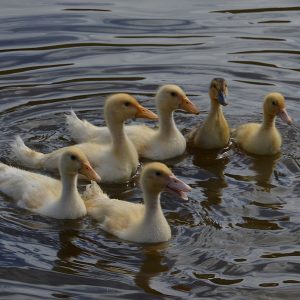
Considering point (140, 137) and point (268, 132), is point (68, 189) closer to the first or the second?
point (140, 137)

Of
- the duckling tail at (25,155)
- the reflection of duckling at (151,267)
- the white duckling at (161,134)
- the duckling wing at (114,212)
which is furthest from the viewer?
the white duckling at (161,134)

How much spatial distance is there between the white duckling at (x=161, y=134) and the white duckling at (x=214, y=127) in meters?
0.23

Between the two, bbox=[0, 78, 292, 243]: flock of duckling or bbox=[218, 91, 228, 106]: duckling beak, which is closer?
bbox=[0, 78, 292, 243]: flock of duckling

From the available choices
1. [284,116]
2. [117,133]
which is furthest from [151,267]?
[284,116]

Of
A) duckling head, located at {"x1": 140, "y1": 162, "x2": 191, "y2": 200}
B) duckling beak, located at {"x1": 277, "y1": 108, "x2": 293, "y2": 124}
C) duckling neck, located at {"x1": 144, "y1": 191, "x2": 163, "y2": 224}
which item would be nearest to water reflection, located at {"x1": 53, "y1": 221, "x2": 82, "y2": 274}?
duckling neck, located at {"x1": 144, "y1": 191, "x2": 163, "y2": 224}

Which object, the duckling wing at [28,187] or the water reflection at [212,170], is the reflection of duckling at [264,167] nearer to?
the water reflection at [212,170]

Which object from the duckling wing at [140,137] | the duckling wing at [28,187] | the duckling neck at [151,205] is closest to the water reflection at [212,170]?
Answer: the duckling wing at [140,137]

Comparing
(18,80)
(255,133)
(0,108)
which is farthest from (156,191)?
(18,80)

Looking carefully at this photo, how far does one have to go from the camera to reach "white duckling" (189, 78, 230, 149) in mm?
10773

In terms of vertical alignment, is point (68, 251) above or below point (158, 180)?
below

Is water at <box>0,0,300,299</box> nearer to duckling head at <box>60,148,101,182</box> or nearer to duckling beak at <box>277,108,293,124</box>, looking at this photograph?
duckling beak at <box>277,108,293,124</box>

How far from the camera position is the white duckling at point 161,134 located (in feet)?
34.8

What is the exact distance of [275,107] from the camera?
10711 millimetres

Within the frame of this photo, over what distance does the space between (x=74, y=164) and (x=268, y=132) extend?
2.56 m
